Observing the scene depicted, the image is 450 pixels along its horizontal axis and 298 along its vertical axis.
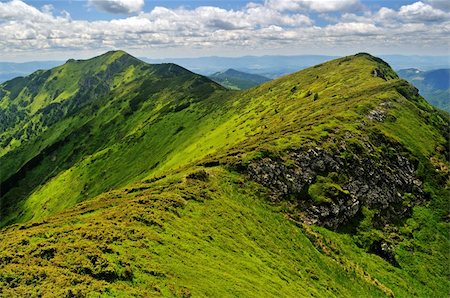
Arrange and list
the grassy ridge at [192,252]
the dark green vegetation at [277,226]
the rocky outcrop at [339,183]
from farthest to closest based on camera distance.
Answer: the rocky outcrop at [339,183] < the dark green vegetation at [277,226] < the grassy ridge at [192,252]

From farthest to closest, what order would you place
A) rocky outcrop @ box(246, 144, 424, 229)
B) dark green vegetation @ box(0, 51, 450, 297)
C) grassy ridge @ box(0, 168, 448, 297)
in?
rocky outcrop @ box(246, 144, 424, 229)
dark green vegetation @ box(0, 51, 450, 297)
grassy ridge @ box(0, 168, 448, 297)

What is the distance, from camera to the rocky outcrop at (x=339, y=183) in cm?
7802

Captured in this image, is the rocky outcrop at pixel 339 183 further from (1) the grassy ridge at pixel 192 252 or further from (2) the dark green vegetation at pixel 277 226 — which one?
(1) the grassy ridge at pixel 192 252

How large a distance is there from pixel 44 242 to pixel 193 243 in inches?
732

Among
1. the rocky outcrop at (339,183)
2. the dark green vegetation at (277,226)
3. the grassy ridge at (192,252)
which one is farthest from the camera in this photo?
the rocky outcrop at (339,183)

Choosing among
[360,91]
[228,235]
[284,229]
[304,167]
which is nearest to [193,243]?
[228,235]

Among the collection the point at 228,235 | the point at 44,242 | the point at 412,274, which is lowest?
the point at 412,274

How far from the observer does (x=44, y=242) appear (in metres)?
43.7

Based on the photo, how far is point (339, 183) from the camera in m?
84.4

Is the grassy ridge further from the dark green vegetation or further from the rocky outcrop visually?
A: the rocky outcrop

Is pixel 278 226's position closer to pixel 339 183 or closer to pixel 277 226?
pixel 277 226

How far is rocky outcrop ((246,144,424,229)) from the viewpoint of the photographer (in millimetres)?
78019

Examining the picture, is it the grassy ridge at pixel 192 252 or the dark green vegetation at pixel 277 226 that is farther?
the dark green vegetation at pixel 277 226

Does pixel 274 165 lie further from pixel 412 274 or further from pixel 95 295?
pixel 95 295
